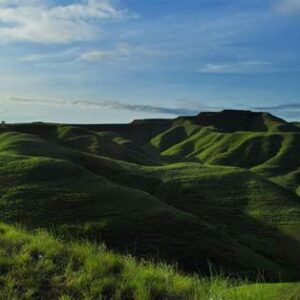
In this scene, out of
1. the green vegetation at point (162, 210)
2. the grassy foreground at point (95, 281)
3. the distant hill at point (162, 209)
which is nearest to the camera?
the grassy foreground at point (95, 281)

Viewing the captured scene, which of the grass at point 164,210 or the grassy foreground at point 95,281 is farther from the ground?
the grassy foreground at point 95,281

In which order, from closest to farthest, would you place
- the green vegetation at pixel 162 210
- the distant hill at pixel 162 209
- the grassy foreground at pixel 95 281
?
the grassy foreground at pixel 95 281 < the green vegetation at pixel 162 210 < the distant hill at pixel 162 209

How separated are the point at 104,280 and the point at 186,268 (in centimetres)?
2790

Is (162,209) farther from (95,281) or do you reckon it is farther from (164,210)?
(95,281)

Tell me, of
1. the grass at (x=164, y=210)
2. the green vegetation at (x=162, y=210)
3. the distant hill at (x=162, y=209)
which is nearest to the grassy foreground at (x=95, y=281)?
the green vegetation at (x=162, y=210)

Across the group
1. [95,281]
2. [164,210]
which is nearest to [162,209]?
[164,210]

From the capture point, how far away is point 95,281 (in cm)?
984

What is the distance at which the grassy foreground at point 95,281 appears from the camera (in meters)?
9.33

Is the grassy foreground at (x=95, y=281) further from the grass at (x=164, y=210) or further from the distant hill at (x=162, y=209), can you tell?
the grass at (x=164, y=210)

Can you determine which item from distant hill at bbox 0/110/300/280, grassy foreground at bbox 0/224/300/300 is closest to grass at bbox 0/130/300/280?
distant hill at bbox 0/110/300/280

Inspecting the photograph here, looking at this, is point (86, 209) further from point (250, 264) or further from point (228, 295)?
point (228, 295)

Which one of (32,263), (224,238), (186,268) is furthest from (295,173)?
(32,263)

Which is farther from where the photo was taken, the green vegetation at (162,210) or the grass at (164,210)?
the grass at (164,210)

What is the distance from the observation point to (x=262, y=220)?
57.6 metres
